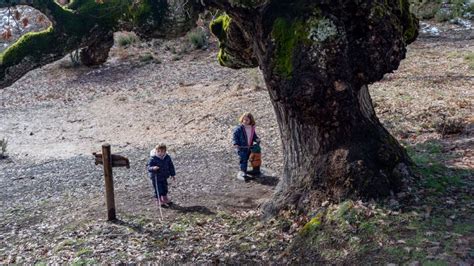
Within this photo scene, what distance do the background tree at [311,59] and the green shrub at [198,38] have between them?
Answer: 14.7 m

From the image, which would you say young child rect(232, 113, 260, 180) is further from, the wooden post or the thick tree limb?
the thick tree limb

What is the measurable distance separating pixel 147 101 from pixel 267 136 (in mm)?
6602

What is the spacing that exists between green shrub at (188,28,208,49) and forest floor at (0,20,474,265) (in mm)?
1206

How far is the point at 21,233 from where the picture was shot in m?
7.66

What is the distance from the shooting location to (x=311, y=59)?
220 inches

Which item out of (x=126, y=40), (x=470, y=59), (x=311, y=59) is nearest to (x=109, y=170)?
(x=311, y=59)

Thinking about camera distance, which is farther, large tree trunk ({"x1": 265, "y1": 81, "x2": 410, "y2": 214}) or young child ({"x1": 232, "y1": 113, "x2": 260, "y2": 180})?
young child ({"x1": 232, "y1": 113, "x2": 260, "y2": 180})

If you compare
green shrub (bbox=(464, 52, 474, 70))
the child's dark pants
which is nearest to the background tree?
the child's dark pants

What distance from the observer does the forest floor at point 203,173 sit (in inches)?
220

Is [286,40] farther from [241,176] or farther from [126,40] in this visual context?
[126,40]

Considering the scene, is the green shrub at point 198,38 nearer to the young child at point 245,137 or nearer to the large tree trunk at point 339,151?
the young child at point 245,137

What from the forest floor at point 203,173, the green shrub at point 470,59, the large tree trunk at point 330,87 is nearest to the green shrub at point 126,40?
the forest floor at point 203,173

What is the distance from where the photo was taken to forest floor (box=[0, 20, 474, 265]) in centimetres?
559

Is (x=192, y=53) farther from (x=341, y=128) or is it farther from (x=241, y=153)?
(x=341, y=128)
